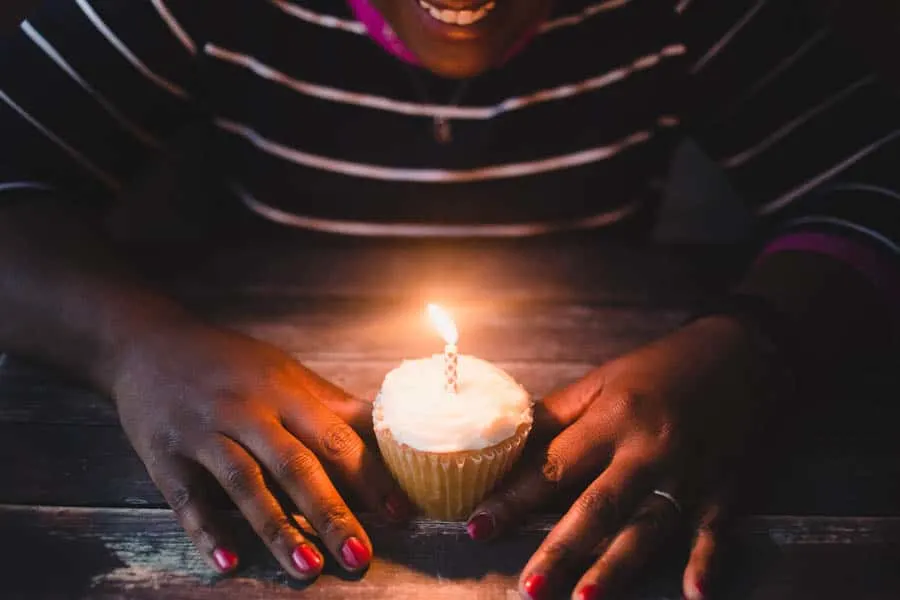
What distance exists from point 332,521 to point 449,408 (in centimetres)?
17

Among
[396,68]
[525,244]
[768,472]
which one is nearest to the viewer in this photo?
[768,472]

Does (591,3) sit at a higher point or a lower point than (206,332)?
higher

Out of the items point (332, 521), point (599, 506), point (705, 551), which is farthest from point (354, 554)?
point (705, 551)

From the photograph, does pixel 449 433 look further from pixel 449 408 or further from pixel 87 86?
pixel 87 86

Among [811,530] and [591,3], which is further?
[591,3]

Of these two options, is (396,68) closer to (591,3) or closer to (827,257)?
(591,3)

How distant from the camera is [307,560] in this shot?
84 cm

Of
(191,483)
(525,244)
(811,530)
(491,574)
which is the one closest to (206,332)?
(191,483)

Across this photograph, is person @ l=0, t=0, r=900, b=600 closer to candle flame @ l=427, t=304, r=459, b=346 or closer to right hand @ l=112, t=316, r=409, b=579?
right hand @ l=112, t=316, r=409, b=579

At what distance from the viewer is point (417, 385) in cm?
94

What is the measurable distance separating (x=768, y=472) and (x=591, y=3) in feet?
2.65

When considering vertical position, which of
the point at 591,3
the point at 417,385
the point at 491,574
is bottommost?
the point at 491,574

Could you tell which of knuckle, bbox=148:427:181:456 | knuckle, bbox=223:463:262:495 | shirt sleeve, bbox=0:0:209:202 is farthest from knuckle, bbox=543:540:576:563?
shirt sleeve, bbox=0:0:209:202

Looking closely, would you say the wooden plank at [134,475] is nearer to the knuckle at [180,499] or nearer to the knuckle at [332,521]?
the knuckle at [180,499]
